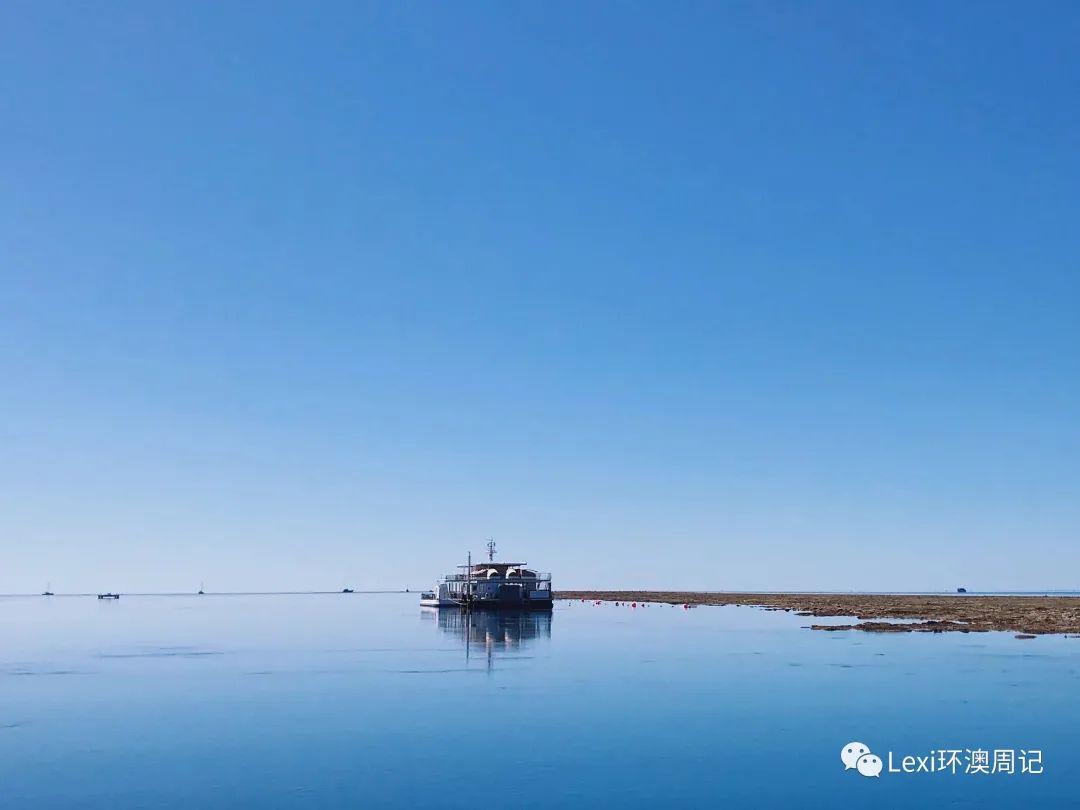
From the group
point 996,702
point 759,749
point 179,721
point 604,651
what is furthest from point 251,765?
point 604,651

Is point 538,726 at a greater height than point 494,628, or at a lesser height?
greater

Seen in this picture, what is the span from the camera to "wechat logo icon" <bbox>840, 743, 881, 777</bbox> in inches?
1395

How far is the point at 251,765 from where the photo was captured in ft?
119

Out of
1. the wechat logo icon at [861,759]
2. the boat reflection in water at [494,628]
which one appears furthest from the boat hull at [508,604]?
the wechat logo icon at [861,759]

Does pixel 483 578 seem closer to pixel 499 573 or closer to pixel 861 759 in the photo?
pixel 499 573

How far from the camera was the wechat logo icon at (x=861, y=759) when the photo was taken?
35.4 meters

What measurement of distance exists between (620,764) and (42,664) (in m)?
70.4

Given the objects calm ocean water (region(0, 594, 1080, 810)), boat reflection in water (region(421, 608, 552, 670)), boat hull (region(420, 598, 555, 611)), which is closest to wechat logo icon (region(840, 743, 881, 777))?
calm ocean water (region(0, 594, 1080, 810))

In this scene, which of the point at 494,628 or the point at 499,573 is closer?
the point at 494,628

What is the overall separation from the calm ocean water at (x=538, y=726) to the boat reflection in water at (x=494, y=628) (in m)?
6.42

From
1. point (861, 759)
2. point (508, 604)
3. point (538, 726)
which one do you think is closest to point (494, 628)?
point (508, 604)

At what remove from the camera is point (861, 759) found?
37.0 meters

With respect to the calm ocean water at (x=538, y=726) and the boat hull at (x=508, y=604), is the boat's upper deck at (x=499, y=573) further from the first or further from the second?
the calm ocean water at (x=538, y=726)

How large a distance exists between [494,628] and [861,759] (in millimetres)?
90098
